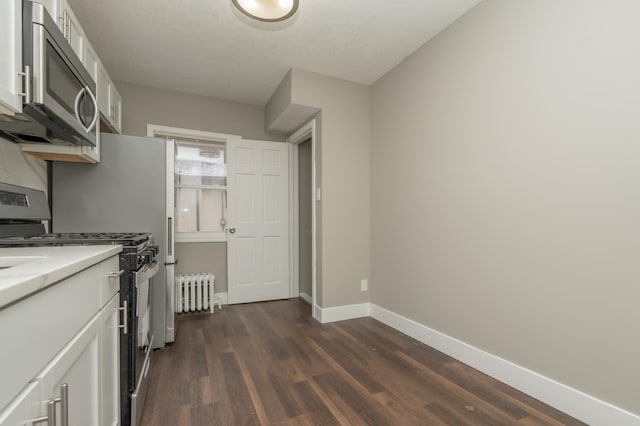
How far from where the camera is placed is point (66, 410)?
0.79 meters

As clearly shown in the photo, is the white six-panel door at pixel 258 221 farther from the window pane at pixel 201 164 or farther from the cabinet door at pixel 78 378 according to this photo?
the cabinet door at pixel 78 378

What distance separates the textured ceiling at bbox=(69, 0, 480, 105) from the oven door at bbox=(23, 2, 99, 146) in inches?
35.1

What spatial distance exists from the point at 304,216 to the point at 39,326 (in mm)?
3449

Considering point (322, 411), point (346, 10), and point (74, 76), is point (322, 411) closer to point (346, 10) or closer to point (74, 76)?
point (74, 76)

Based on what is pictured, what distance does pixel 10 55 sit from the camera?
3.95 ft

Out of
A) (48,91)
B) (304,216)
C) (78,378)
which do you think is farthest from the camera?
(304,216)

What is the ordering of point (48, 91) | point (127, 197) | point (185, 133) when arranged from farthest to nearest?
point (185, 133) < point (127, 197) < point (48, 91)

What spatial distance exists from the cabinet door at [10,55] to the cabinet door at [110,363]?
93 cm

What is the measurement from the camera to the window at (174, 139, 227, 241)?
3.56 m

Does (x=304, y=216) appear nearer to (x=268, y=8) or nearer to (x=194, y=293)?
(x=194, y=293)

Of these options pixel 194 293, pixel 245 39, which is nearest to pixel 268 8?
pixel 245 39

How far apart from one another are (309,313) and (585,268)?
2.53 m

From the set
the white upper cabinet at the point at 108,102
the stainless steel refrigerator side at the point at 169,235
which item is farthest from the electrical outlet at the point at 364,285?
the white upper cabinet at the point at 108,102

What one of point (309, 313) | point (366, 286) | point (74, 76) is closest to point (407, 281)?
point (366, 286)
